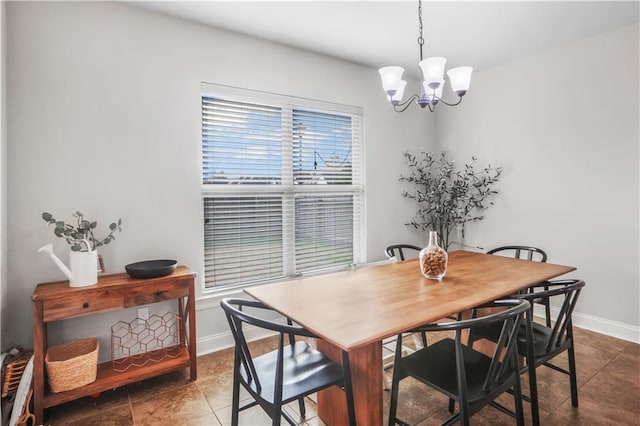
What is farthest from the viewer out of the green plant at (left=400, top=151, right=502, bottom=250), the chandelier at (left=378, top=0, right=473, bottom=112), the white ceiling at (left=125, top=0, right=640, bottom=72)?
the green plant at (left=400, top=151, right=502, bottom=250)

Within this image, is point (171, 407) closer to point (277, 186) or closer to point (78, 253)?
point (78, 253)

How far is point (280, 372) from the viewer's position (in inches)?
54.2

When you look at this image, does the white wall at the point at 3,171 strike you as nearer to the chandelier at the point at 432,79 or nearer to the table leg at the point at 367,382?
the table leg at the point at 367,382

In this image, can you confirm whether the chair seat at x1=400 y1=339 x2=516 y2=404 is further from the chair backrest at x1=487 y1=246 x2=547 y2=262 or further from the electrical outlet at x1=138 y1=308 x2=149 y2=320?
the electrical outlet at x1=138 y1=308 x2=149 y2=320

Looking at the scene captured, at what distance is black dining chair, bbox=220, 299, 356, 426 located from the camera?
1.38 meters

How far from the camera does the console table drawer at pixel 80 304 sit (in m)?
1.99

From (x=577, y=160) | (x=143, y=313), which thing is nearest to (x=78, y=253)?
(x=143, y=313)

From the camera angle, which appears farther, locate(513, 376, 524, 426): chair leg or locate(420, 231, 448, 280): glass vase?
locate(420, 231, 448, 280): glass vase

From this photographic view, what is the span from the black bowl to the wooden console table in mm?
35

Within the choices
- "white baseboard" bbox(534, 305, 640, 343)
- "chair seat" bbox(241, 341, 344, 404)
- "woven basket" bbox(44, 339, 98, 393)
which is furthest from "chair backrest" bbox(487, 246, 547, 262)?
"woven basket" bbox(44, 339, 98, 393)

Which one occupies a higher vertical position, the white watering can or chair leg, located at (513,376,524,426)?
the white watering can

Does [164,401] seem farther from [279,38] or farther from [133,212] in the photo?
[279,38]

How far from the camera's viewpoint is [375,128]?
393 cm

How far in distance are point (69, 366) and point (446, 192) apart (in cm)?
378
